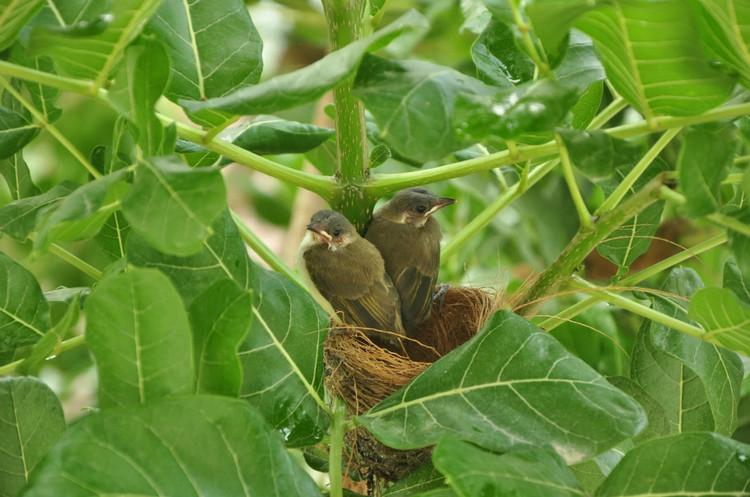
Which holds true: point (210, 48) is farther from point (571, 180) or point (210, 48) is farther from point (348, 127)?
point (571, 180)

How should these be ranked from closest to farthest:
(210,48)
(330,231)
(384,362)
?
(210,48)
(384,362)
(330,231)

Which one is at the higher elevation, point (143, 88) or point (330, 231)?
point (143, 88)

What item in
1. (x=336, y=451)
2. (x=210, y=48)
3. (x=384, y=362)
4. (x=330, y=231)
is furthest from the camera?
(x=330, y=231)

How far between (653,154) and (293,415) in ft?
2.25

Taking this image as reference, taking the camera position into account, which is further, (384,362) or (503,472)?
A: (384,362)

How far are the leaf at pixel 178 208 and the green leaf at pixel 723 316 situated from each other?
2.20 ft

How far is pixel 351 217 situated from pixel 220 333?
0.71 metres

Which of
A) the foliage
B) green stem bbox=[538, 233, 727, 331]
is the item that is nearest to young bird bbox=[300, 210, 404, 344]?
the foliage

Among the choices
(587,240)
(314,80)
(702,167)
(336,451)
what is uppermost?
(314,80)

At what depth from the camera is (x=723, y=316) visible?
4.20 feet

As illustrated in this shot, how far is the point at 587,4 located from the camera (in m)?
1.06

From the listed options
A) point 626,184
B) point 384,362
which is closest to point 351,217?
point 384,362

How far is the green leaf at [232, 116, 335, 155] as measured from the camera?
1.64 meters

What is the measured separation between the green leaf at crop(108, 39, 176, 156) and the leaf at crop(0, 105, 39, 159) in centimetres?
47
